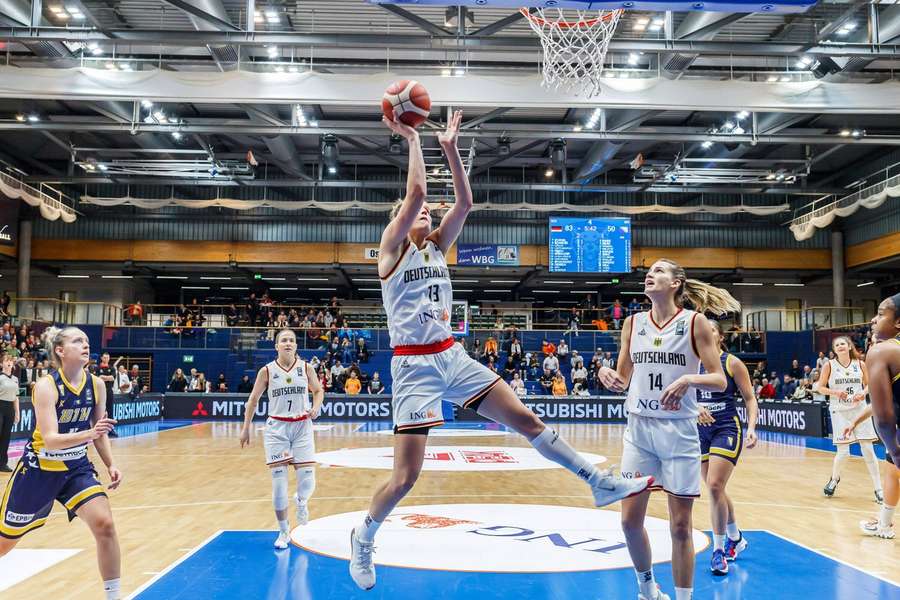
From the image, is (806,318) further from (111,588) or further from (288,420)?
(111,588)

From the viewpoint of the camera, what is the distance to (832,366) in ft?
32.9

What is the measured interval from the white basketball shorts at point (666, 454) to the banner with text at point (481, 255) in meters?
27.1

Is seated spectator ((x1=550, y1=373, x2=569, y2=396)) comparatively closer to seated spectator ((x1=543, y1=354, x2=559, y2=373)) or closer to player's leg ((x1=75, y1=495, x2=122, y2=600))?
seated spectator ((x1=543, y1=354, x2=559, y2=373))

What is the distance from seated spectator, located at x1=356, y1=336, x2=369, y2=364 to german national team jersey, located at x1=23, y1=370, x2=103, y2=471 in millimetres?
23236

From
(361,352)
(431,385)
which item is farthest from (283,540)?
(361,352)

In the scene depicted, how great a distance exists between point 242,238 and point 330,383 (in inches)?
449

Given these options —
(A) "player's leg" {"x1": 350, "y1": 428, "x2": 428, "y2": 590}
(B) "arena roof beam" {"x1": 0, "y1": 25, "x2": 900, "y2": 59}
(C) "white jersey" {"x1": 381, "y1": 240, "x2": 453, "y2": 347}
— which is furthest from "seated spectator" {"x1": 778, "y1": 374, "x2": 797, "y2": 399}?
(A) "player's leg" {"x1": 350, "y1": 428, "x2": 428, "y2": 590}

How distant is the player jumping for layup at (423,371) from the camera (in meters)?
4.22

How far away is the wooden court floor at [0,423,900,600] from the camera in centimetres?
618

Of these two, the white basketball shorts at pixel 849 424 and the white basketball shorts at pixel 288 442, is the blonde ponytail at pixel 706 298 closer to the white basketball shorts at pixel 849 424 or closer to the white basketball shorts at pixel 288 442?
the white basketball shorts at pixel 288 442

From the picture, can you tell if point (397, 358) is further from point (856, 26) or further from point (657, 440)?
point (856, 26)

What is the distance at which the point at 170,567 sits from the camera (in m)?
5.79

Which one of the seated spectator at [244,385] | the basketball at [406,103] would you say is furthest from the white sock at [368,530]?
the seated spectator at [244,385]

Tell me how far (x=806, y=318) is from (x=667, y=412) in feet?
97.9
